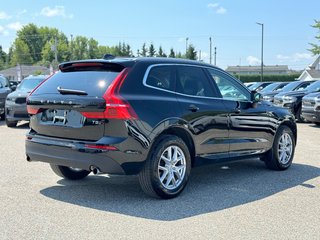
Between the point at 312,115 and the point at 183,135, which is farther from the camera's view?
the point at 312,115

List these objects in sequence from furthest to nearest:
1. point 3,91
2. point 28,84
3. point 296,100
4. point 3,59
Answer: point 3,59 → point 296,100 → point 3,91 → point 28,84

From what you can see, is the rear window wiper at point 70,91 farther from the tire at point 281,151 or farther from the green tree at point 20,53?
the green tree at point 20,53

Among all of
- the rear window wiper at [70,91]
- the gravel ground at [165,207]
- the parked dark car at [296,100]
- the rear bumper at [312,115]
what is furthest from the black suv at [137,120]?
the parked dark car at [296,100]

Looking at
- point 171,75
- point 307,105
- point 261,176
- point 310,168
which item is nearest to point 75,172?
point 171,75

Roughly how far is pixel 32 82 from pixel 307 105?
9.29 meters

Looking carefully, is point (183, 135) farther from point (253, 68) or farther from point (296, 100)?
point (253, 68)

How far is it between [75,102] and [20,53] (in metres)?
123

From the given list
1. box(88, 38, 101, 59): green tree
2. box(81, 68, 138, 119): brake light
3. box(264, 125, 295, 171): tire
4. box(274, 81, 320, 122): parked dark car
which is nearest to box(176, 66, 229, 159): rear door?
box(81, 68, 138, 119): brake light

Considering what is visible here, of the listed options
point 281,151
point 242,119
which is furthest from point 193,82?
point 281,151

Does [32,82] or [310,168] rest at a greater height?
[32,82]

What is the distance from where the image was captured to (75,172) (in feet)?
21.1

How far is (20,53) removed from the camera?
121 metres

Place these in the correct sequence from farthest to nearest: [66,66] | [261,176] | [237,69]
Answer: [237,69] → [261,176] → [66,66]

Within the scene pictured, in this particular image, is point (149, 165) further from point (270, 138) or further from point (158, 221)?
point (270, 138)
